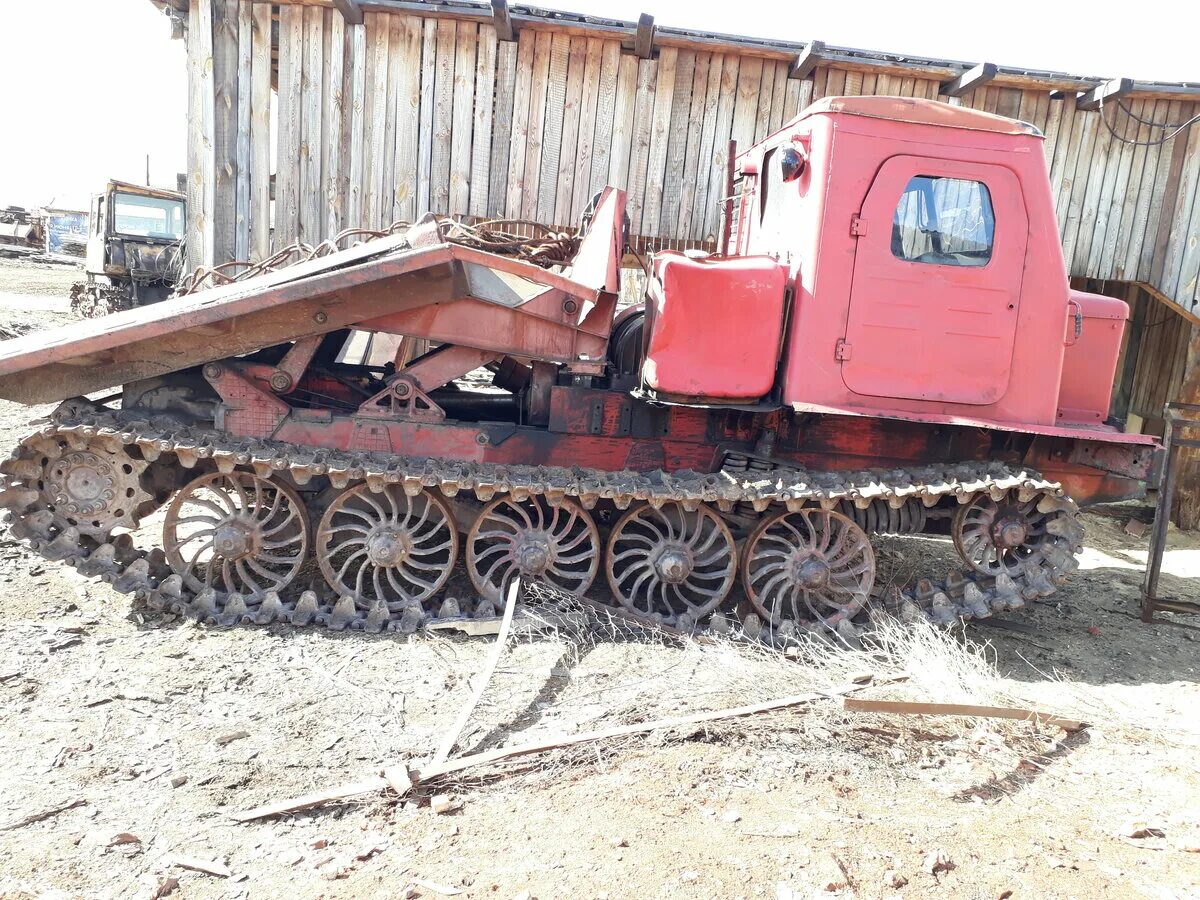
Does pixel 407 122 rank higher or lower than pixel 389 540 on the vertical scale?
higher

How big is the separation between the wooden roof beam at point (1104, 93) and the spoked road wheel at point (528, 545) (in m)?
6.54

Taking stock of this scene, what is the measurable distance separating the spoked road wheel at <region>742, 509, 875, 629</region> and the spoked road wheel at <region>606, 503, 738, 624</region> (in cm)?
19

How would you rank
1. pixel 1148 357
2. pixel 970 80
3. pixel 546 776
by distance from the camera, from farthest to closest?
1. pixel 1148 357
2. pixel 970 80
3. pixel 546 776

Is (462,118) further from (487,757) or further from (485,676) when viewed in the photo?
(487,757)

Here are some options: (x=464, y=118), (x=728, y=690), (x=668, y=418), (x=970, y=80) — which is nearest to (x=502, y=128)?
(x=464, y=118)

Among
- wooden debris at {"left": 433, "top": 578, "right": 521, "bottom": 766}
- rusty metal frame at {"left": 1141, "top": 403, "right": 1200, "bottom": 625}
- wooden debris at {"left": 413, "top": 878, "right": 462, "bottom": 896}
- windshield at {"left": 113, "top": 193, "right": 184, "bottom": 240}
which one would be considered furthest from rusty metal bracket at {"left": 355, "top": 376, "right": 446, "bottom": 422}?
windshield at {"left": 113, "top": 193, "right": 184, "bottom": 240}

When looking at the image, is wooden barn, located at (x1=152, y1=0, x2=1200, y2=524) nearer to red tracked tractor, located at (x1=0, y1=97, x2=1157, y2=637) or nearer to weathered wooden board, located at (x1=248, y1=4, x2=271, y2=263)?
weathered wooden board, located at (x1=248, y1=4, x2=271, y2=263)

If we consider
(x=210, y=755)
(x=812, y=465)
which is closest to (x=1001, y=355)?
(x=812, y=465)

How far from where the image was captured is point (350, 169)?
7809 millimetres

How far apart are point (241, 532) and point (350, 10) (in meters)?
4.92

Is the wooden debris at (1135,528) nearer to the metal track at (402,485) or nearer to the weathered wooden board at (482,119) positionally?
the metal track at (402,485)

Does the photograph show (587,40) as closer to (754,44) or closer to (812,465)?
(754,44)

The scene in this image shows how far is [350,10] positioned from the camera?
7379 mm

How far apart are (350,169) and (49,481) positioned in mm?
4112
